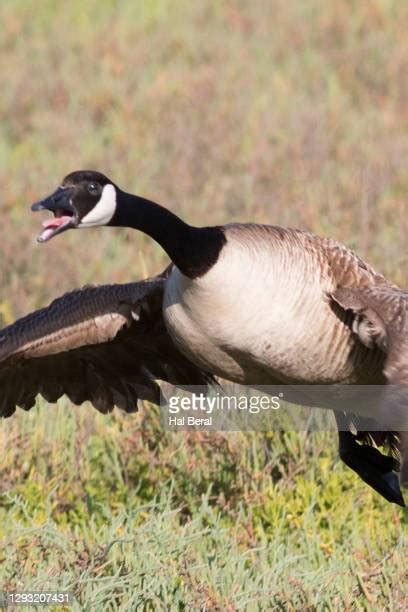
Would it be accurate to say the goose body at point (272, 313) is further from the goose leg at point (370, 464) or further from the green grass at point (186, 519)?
the green grass at point (186, 519)

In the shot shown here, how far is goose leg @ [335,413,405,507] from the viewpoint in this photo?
18.5 ft

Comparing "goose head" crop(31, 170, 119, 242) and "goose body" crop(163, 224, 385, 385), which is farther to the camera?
"goose body" crop(163, 224, 385, 385)

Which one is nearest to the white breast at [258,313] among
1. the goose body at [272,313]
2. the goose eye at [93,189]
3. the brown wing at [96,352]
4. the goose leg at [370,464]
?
the goose body at [272,313]

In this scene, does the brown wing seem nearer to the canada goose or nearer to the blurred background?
the canada goose

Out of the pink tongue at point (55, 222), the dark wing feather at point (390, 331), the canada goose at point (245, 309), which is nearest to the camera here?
the pink tongue at point (55, 222)

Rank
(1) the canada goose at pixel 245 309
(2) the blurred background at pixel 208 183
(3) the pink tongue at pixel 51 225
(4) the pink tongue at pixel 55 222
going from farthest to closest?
(2) the blurred background at pixel 208 183 < (1) the canada goose at pixel 245 309 < (4) the pink tongue at pixel 55 222 < (3) the pink tongue at pixel 51 225

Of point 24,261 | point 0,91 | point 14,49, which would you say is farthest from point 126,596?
point 14,49

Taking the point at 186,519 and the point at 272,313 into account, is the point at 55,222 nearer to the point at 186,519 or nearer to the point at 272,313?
the point at 272,313

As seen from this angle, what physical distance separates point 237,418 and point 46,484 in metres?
0.91

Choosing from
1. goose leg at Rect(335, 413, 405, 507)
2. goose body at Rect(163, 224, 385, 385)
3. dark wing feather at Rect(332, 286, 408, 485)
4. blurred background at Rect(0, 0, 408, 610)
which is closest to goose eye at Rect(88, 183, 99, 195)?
goose body at Rect(163, 224, 385, 385)

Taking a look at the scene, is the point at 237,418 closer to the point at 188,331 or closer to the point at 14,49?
the point at 188,331

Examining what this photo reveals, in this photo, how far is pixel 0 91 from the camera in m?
12.1

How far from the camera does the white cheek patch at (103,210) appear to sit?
4785 mm

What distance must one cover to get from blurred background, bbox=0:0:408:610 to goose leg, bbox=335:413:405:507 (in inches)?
6.9
